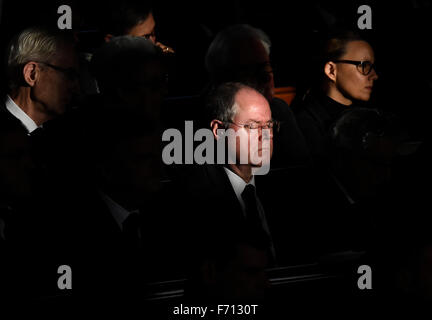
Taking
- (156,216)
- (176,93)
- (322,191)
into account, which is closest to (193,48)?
(176,93)

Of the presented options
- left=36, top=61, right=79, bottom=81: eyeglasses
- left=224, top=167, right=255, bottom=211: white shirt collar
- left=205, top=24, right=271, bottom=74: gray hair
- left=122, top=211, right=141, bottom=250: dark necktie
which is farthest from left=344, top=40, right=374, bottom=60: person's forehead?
left=122, top=211, right=141, bottom=250: dark necktie

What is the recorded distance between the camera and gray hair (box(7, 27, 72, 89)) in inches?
107

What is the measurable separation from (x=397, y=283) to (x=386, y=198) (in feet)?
1.56

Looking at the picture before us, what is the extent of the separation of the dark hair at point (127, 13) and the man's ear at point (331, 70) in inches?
33.4

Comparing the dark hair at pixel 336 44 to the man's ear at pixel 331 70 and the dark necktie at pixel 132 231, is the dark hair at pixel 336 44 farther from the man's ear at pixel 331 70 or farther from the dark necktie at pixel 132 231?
the dark necktie at pixel 132 231

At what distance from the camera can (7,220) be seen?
2115mm

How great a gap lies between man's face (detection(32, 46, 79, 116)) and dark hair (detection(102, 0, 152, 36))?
1.20 ft

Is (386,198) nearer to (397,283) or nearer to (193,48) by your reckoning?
(397,283)

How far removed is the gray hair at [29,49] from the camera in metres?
2.73

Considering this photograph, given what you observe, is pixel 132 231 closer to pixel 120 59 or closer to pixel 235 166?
pixel 235 166

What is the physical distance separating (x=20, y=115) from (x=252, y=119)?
0.86 meters

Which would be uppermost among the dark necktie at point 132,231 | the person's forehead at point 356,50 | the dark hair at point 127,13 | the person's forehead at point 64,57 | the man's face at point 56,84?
the dark hair at point 127,13

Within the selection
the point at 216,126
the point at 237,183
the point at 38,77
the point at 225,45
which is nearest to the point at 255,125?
the point at 216,126

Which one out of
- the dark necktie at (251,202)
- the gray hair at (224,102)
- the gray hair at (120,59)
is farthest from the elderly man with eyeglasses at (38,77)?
the dark necktie at (251,202)
